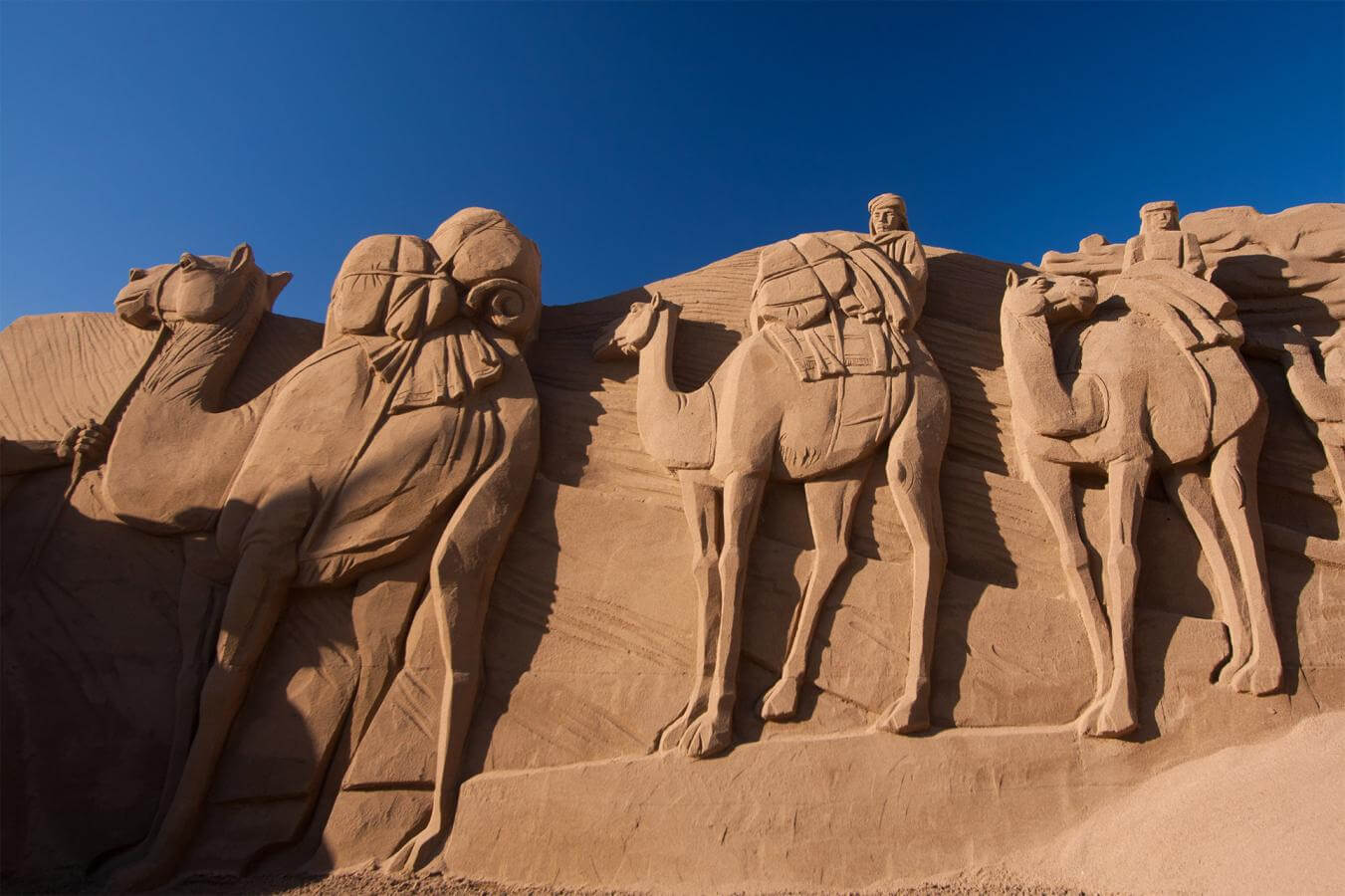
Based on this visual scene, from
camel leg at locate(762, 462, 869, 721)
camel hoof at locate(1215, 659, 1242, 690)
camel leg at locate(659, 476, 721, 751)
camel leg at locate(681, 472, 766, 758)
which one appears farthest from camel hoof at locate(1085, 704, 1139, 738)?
camel leg at locate(659, 476, 721, 751)

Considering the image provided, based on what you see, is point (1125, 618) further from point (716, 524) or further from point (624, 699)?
point (624, 699)

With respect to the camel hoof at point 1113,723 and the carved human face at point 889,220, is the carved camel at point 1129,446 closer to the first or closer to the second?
the camel hoof at point 1113,723

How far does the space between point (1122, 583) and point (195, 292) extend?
4536 millimetres

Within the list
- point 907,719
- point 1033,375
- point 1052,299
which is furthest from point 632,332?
point 907,719

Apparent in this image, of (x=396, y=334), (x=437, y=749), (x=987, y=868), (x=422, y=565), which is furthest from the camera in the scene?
(x=396, y=334)

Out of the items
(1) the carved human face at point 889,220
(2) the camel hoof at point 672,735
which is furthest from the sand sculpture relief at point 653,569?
(1) the carved human face at point 889,220

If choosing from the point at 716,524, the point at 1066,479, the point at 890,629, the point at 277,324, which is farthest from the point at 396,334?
the point at 1066,479

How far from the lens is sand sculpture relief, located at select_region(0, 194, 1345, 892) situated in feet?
11.6

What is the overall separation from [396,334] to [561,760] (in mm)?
2113

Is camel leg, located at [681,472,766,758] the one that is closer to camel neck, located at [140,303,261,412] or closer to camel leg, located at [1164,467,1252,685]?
camel leg, located at [1164,467,1252,685]

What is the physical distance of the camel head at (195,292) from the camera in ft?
14.7

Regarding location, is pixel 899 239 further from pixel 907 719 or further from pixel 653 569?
pixel 907 719

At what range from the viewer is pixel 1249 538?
13.0 ft

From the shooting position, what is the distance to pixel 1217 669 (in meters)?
3.76
